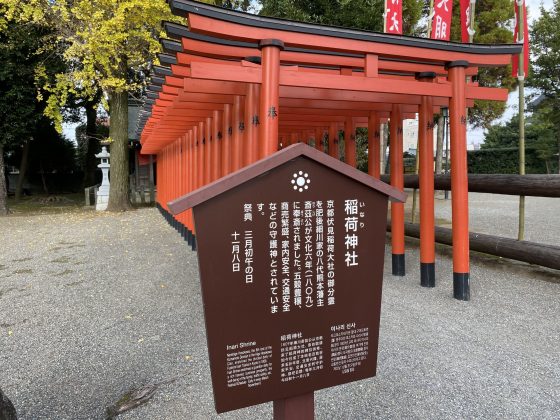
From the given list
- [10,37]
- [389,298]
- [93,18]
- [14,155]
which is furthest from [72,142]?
[389,298]

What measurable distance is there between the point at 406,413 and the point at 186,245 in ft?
22.6

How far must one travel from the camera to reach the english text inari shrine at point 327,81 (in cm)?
399

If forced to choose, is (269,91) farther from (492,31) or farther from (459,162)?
(492,31)

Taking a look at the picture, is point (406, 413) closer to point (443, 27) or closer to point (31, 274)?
point (31, 274)

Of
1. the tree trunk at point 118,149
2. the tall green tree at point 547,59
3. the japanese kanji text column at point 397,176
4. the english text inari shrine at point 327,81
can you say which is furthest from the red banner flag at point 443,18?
the tall green tree at point 547,59

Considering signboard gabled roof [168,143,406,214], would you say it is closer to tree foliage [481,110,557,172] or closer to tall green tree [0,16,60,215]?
tall green tree [0,16,60,215]

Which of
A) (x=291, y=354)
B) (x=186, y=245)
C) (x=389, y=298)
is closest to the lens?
(x=291, y=354)

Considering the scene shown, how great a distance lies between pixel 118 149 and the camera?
15008mm

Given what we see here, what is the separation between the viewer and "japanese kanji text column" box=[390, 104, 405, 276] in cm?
600

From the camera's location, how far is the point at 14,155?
23.6m

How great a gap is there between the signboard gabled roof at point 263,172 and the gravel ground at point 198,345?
1628 millimetres

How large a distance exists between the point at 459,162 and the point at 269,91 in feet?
8.25

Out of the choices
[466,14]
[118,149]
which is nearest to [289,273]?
[466,14]

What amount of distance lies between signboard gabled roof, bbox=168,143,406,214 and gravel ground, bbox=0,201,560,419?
1628mm
